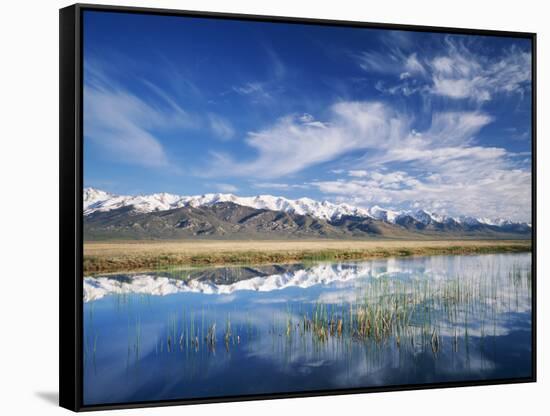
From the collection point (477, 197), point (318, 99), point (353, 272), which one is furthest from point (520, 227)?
point (318, 99)

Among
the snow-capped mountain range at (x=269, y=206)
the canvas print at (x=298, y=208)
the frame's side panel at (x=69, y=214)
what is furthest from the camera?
the canvas print at (x=298, y=208)

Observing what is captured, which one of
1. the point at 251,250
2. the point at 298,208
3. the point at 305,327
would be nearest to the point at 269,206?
the point at 298,208

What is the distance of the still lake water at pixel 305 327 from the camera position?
22.1ft

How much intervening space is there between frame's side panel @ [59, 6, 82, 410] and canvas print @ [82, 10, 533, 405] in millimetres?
109

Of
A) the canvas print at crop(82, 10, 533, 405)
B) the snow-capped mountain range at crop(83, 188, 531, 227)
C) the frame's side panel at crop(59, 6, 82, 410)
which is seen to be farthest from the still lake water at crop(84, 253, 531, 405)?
the snow-capped mountain range at crop(83, 188, 531, 227)

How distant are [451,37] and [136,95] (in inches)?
118

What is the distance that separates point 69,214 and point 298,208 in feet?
6.62

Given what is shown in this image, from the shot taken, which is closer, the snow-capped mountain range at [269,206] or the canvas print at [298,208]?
the snow-capped mountain range at [269,206]

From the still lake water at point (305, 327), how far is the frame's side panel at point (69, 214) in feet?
0.41

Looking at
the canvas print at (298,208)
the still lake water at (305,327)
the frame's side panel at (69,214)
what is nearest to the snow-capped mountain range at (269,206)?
the canvas print at (298,208)

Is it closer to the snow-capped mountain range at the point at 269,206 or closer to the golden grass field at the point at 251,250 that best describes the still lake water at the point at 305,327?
the golden grass field at the point at 251,250

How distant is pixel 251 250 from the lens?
23.6 feet

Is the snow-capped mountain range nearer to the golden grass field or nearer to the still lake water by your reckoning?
the golden grass field

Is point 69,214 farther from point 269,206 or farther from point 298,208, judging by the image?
point 298,208
